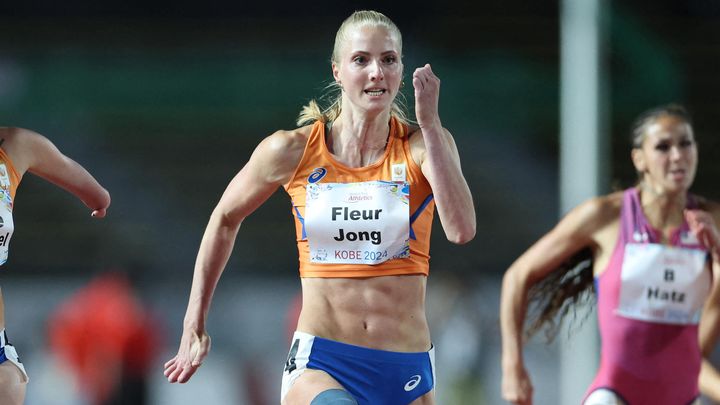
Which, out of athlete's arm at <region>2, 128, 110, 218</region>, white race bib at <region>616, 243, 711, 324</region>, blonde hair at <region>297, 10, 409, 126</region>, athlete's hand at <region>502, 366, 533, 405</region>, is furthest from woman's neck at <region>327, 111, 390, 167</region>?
white race bib at <region>616, 243, 711, 324</region>

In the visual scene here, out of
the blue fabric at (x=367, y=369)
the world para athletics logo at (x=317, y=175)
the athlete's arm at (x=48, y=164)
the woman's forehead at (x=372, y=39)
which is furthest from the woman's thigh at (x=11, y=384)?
the woman's forehead at (x=372, y=39)

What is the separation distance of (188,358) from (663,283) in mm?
2325

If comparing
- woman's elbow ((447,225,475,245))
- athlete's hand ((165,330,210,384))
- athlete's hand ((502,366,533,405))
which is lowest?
athlete's hand ((502,366,533,405))

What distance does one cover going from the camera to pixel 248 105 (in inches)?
523

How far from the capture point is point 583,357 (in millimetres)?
9258

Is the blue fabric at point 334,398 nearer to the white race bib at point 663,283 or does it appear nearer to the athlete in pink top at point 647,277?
the athlete in pink top at point 647,277

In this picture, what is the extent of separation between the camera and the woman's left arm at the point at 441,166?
15.3ft

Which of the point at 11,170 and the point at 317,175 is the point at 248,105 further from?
the point at 317,175

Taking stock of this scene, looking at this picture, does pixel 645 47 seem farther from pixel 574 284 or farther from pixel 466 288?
pixel 574 284

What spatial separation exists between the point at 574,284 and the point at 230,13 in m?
7.94

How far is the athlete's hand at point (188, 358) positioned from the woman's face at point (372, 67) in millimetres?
1065

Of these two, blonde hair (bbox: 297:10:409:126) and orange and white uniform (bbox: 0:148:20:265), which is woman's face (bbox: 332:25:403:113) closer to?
blonde hair (bbox: 297:10:409:126)

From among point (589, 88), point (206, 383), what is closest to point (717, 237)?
point (589, 88)

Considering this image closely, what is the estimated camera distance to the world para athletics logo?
5.11 metres
